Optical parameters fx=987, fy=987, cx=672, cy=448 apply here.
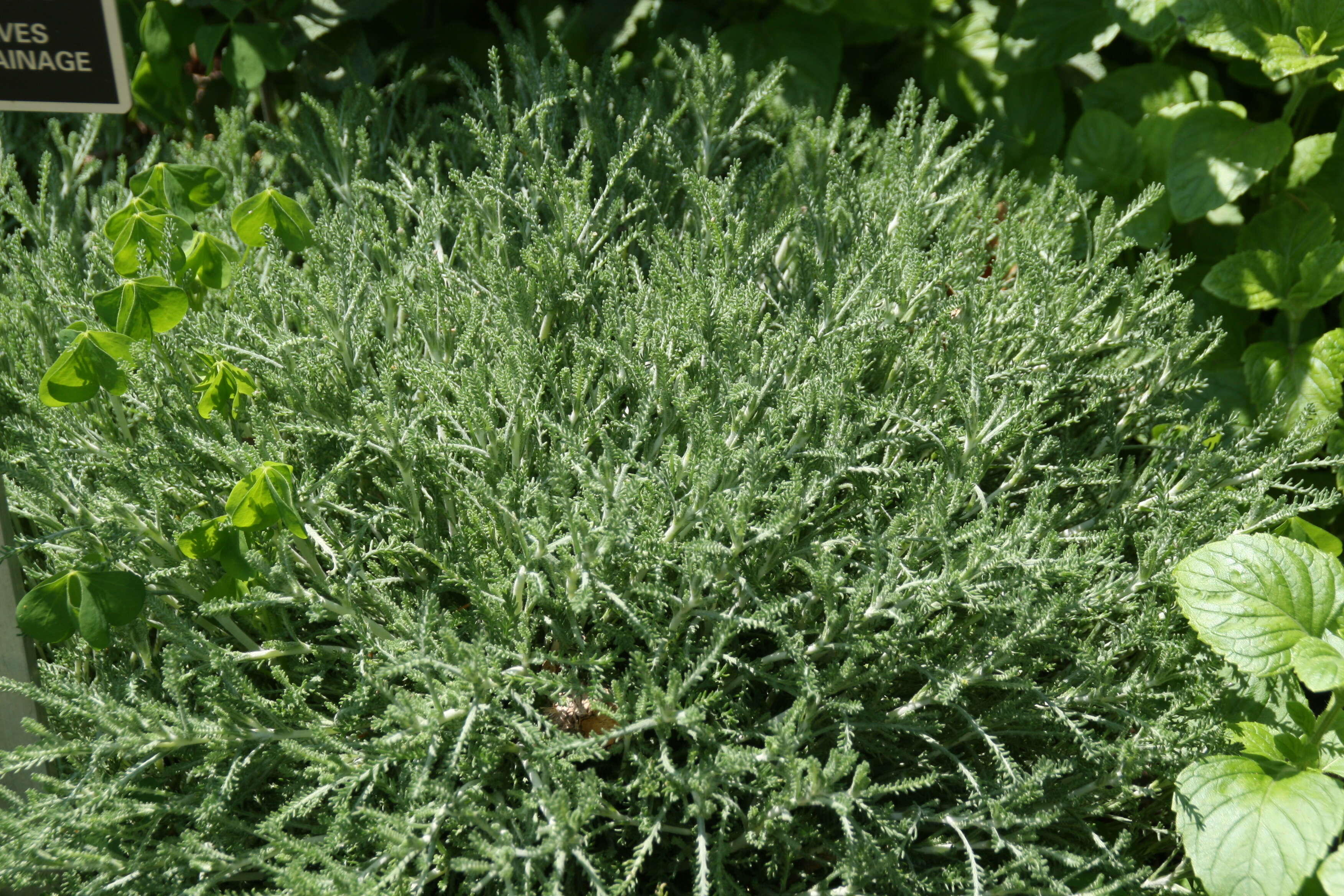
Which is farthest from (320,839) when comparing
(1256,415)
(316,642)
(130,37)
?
(130,37)

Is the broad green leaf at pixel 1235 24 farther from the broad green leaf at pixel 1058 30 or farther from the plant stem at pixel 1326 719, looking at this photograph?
the plant stem at pixel 1326 719

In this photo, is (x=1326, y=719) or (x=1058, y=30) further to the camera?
(x=1058, y=30)

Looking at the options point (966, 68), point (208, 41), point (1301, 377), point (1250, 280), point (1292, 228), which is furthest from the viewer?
point (966, 68)

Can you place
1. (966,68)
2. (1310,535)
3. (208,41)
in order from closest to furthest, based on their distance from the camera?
(1310,535), (208,41), (966,68)

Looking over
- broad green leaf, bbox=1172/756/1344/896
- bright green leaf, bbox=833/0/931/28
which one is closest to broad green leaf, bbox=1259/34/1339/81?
bright green leaf, bbox=833/0/931/28

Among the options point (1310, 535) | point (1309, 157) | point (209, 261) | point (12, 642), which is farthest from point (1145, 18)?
point (12, 642)

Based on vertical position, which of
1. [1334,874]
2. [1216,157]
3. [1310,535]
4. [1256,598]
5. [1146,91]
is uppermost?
[1146,91]

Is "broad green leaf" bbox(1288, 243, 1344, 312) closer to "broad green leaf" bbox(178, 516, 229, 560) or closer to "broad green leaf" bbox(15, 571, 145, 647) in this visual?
"broad green leaf" bbox(178, 516, 229, 560)

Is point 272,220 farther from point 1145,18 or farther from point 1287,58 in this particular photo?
point 1287,58
